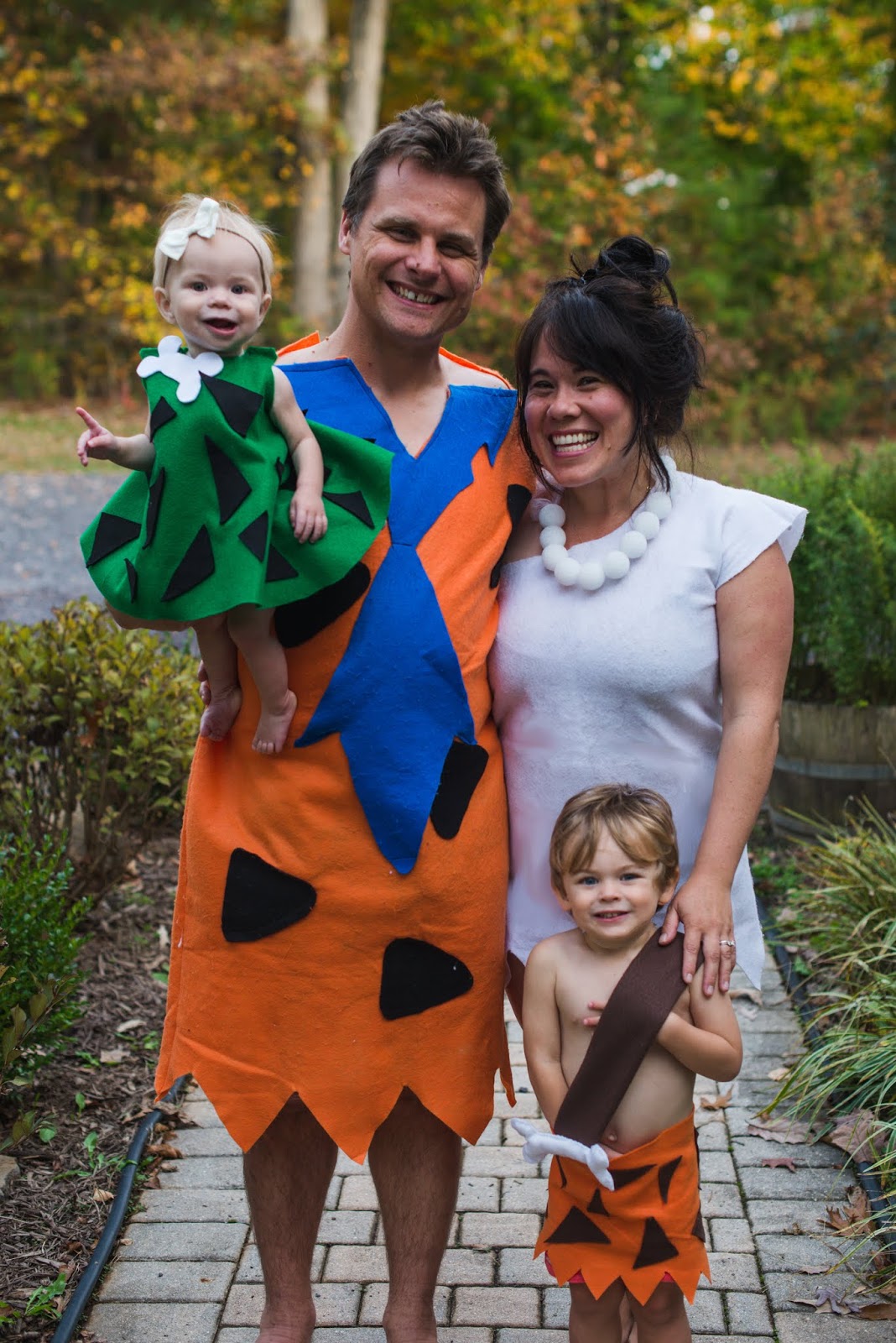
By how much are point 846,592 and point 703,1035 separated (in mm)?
3095

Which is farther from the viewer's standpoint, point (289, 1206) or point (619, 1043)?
point (289, 1206)

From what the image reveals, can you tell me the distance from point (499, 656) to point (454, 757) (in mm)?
199

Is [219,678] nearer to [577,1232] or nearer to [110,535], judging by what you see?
[110,535]

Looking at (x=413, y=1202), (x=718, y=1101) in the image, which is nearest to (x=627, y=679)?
(x=413, y=1202)

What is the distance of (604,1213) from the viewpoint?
212 cm

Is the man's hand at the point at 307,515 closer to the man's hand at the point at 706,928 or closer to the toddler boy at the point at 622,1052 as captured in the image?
the toddler boy at the point at 622,1052

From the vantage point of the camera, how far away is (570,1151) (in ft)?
6.56

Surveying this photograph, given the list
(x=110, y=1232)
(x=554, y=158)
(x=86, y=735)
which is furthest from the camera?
(x=554, y=158)

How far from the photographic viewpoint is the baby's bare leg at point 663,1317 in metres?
2.18

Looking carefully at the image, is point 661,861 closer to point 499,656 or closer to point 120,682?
point 499,656

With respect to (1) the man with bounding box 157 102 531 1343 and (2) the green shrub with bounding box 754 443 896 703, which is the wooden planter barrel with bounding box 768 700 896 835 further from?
(1) the man with bounding box 157 102 531 1343

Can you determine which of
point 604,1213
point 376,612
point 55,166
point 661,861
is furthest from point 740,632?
point 55,166

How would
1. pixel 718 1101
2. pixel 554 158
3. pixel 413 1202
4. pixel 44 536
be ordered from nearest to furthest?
pixel 413 1202, pixel 718 1101, pixel 44 536, pixel 554 158

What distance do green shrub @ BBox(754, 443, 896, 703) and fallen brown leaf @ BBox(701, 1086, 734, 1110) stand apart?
184 centimetres
